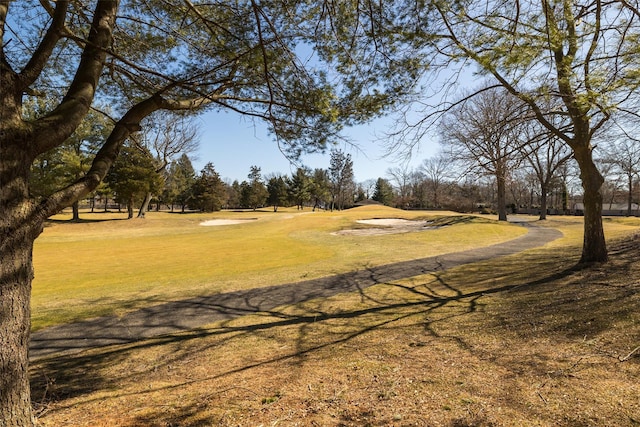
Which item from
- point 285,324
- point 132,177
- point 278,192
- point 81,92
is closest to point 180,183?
point 278,192

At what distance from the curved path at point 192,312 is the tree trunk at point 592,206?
3793 millimetres

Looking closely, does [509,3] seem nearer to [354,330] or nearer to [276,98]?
[276,98]

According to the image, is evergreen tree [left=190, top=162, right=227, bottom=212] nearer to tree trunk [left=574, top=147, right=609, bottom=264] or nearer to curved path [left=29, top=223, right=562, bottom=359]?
curved path [left=29, top=223, right=562, bottom=359]

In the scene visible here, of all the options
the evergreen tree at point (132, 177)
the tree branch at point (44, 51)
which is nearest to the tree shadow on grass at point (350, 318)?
the tree branch at point (44, 51)

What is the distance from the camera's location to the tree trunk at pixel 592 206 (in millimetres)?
7637

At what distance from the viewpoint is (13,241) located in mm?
2322

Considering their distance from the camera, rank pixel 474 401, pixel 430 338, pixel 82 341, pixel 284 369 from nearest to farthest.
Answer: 1. pixel 474 401
2. pixel 284 369
3. pixel 430 338
4. pixel 82 341

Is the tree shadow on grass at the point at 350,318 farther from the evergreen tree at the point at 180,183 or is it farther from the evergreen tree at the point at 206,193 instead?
the evergreen tree at the point at 206,193

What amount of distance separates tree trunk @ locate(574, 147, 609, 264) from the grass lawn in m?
0.44

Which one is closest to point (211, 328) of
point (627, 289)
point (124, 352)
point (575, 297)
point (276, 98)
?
point (124, 352)

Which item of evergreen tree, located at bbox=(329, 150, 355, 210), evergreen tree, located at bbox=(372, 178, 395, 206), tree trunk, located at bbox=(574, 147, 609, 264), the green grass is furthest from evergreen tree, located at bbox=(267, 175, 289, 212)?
tree trunk, located at bbox=(574, 147, 609, 264)

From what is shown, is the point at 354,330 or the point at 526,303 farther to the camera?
the point at 526,303

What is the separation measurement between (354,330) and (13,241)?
4.60m

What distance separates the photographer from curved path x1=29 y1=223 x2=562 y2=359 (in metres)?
5.48
